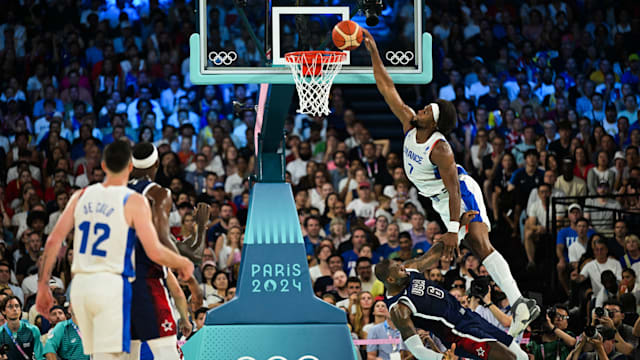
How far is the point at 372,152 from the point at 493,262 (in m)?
5.64

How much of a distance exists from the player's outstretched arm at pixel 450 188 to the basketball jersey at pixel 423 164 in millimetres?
97

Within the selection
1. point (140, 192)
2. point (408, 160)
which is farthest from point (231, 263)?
point (140, 192)

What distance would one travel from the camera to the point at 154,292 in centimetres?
639

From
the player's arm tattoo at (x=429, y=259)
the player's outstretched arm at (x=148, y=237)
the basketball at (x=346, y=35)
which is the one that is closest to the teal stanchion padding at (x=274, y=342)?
the player's arm tattoo at (x=429, y=259)

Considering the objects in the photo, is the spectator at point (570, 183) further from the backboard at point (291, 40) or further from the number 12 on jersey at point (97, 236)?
the number 12 on jersey at point (97, 236)

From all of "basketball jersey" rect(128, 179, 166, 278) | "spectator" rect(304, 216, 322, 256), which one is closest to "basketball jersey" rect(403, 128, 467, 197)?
"basketball jersey" rect(128, 179, 166, 278)

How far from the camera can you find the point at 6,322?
32.4 feet

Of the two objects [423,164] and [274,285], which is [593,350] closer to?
[423,164]

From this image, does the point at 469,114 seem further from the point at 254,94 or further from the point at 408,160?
the point at 408,160

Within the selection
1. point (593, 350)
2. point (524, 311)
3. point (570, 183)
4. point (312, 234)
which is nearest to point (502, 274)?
point (524, 311)

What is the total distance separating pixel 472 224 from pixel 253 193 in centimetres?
209

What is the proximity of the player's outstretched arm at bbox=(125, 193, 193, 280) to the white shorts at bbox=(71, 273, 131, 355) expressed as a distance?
0.94 feet

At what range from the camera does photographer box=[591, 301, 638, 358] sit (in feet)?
33.7

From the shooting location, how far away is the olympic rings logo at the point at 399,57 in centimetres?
774
